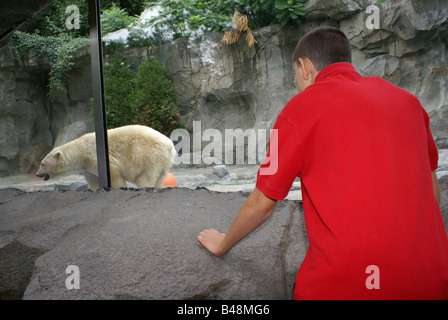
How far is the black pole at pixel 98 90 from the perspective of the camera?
260 cm

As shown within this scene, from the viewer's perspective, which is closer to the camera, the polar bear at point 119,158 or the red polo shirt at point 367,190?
the red polo shirt at point 367,190

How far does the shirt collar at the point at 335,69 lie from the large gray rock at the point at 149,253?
0.74 m

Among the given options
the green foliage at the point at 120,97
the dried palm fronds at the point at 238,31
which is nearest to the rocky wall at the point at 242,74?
the dried palm fronds at the point at 238,31

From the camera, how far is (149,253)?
1.23m

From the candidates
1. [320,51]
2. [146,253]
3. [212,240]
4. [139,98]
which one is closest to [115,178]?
[139,98]

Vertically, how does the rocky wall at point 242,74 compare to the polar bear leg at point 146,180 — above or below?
above

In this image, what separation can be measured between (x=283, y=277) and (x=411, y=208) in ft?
2.16

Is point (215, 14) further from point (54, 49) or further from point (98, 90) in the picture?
point (98, 90)

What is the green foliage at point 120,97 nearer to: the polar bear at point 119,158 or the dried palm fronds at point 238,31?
the polar bear at point 119,158

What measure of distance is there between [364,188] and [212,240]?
26.9 inches

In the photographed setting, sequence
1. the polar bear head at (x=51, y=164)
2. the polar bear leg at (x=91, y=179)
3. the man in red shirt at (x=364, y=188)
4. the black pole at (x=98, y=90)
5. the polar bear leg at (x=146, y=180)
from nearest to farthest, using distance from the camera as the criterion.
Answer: the man in red shirt at (x=364, y=188) → the black pole at (x=98, y=90) → the polar bear head at (x=51, y=164) → the polar bear leg at (x=91, y=179) → the polar bear leg at (x=146, y=180)
